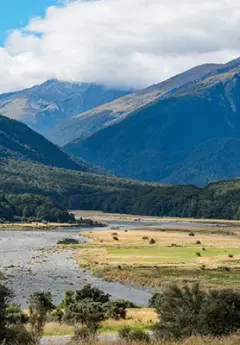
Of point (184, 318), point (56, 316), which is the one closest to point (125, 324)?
point (56, 316)

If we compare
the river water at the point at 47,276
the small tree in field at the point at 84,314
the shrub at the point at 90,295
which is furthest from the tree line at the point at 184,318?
the river water at the point at 47,276

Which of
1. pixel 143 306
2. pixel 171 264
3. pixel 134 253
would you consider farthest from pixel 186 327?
pixel 134 253

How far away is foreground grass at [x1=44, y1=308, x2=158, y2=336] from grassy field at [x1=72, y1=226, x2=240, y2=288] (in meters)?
4.96

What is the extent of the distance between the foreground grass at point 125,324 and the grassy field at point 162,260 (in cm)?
496

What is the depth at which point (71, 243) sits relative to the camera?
13150 centimetres

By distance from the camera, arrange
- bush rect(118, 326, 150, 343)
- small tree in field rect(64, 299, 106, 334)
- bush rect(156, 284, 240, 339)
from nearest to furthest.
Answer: bush rect(118, 326, 150, 343)
bush rect(156, 284, 240, 339)
small tree in field rect(64, 299, 106, 334)

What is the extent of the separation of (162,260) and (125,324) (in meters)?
55.8

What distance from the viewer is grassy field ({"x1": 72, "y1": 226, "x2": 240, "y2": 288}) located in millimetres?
76812

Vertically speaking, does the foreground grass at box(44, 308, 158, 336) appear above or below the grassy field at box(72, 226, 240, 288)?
above

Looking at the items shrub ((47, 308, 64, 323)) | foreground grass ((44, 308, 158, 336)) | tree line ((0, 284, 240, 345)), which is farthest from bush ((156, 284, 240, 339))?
shrub ((47, 308, 64, 323))

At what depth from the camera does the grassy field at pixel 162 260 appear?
3024 inches

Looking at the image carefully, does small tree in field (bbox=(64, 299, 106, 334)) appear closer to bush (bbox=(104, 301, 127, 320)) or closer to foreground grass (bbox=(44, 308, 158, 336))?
foreground grass (bbox=(44, 308, 158, 336))

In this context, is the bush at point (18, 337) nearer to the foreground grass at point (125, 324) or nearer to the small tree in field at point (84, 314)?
the small tree in field at point (84, 314)

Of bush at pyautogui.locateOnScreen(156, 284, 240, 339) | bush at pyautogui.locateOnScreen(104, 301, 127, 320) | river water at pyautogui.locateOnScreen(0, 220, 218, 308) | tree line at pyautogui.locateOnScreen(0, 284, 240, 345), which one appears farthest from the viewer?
river water at pyautogui.locateOnScreen(0, 220, 218, 308)
